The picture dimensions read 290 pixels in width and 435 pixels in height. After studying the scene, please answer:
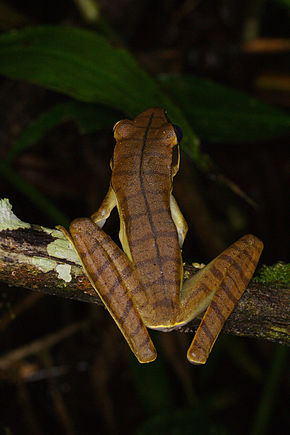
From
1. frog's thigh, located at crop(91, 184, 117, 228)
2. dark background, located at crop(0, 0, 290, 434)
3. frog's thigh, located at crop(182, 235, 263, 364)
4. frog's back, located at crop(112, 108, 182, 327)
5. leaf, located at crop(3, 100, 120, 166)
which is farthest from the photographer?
dark background, located at crop(0, 0, 290, 434)

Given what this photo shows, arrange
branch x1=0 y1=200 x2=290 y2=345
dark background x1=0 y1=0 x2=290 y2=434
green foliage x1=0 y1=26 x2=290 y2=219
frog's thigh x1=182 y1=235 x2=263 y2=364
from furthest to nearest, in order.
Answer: dark background x1=0 y1=0 x2=290 y2=434 < green foliage x1=0 y1=26 x2=290 y2=219 < frog's thigh x1=182 y1=235 x2=263 y2=364 < branch x1=0 y1=200 x2=290 y2=345

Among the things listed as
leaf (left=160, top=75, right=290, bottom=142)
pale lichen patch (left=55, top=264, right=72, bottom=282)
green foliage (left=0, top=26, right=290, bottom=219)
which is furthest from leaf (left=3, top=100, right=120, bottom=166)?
pale lichen patch (left=55, top=264, right=72, bottom=282)

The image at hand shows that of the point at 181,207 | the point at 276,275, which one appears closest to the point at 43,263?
the point at 276,275

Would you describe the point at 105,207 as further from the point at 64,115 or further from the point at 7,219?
the point at 64,115

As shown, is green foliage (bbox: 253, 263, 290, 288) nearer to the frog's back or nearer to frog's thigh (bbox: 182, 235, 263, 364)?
frog's thigh (bbox: 182, 235, 263, 364)

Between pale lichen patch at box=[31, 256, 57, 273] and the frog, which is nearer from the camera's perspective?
pale lichen patch at box=[31, 256, 57, 273]

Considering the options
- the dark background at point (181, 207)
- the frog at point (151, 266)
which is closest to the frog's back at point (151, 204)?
the frog at point (151, 266)

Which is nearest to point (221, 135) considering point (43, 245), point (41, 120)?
point (41, 120)
